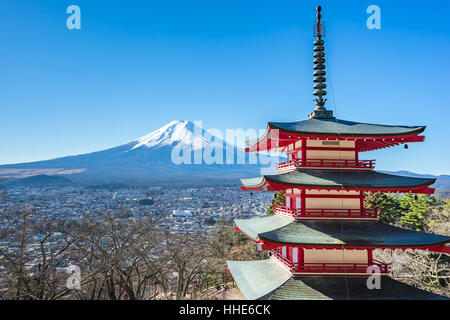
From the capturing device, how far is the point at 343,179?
357 inches

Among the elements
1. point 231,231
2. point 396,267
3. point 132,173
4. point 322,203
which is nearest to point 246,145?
point 322,203

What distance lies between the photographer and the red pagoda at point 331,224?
827cm

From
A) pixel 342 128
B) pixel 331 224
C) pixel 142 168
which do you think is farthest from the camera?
pixel 142 168

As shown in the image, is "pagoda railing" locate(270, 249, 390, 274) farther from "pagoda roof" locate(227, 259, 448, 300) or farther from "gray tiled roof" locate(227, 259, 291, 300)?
"gray tiled roof" locate(227, 259, 291, 300)

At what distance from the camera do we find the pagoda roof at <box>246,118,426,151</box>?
8867mm

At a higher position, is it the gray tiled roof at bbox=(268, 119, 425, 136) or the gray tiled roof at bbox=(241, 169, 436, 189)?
the gray tiled roof at bbox=(268, 119, 425, 136)

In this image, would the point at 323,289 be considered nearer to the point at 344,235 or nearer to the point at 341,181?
the point at 344,235

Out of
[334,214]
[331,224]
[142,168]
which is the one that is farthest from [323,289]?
[142,168]

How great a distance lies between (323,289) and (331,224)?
2.00 metres

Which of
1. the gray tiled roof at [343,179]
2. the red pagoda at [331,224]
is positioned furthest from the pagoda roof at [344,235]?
the gray tiled roof at [343,179]

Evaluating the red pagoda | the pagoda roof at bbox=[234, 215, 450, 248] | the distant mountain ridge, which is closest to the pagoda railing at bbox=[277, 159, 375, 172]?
the red pagoda

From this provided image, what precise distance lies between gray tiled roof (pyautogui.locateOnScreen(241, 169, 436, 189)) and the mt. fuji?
56.1 m

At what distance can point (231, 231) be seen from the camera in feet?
95.3
